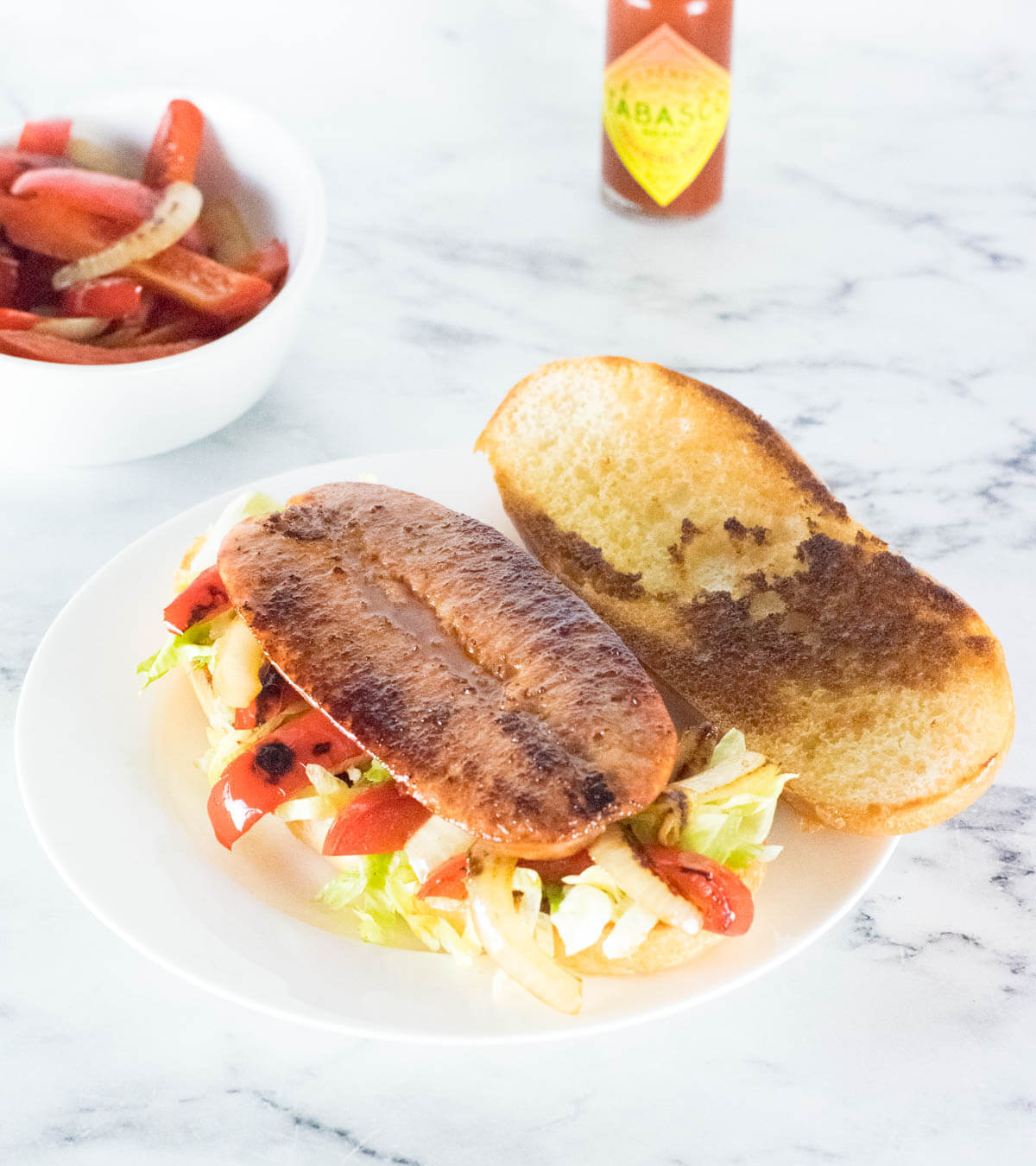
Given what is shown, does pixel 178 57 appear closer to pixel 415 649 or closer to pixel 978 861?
pixel 415 649

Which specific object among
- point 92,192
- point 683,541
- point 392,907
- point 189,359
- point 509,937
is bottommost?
point 392,907

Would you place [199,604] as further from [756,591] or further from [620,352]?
[620,352]

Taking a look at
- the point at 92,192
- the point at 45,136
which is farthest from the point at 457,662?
the point at 45,136

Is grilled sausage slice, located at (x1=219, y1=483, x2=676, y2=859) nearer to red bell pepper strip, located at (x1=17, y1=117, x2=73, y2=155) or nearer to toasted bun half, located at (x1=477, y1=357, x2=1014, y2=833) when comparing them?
toasted bun half, located at (x1=477, y1=357, x2=1014, y2=833)

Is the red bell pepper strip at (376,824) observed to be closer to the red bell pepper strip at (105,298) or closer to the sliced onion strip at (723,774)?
the sliced onion strip at (723,774)

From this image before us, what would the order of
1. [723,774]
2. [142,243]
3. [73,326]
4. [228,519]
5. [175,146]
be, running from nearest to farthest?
1. [723,774]
2. [228,519]
3. [73,326]
4. [142,243]
5. [175,146]

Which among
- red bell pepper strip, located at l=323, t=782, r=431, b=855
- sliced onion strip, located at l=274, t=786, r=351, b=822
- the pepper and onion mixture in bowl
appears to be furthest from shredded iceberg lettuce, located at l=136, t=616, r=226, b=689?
the pepper and onion mixture in bowl
